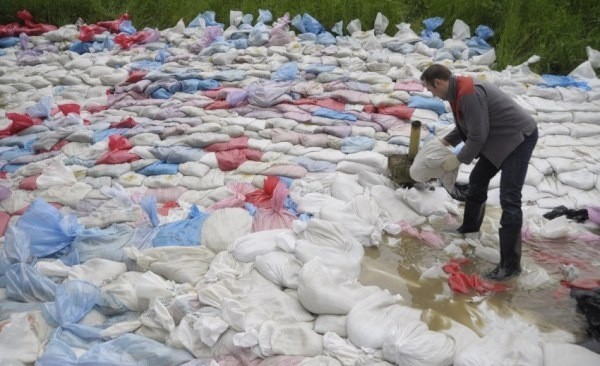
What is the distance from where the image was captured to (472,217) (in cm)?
321

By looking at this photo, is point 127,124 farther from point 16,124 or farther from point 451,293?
point 451,293

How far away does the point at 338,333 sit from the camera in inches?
93.9

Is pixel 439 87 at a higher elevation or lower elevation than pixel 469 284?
higher

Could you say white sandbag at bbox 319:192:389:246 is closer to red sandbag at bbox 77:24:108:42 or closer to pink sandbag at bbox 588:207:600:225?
pink sandbag at bbox 588:207:600:225

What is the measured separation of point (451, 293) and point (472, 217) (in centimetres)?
66

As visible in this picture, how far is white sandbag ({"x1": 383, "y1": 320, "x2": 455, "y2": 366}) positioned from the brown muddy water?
240 millimetres

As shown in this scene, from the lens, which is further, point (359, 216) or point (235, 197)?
point (235, 197)

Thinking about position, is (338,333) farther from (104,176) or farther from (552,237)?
(104,176)

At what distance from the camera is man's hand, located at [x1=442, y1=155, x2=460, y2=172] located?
3.06 meters

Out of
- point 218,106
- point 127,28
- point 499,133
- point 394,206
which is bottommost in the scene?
point 394,206

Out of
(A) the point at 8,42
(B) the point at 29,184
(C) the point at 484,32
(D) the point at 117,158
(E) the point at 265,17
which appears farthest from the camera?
(A) the point at 8,42

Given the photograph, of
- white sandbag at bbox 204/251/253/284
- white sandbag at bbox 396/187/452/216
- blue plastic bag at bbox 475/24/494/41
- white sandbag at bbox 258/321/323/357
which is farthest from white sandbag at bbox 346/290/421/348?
blue plastic bag at bbox 475/24/494/41

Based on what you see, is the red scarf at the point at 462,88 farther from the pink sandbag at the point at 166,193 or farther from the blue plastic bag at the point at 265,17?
the blue plastic bag at the point at 265,17

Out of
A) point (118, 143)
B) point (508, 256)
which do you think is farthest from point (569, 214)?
point (118, 143)
